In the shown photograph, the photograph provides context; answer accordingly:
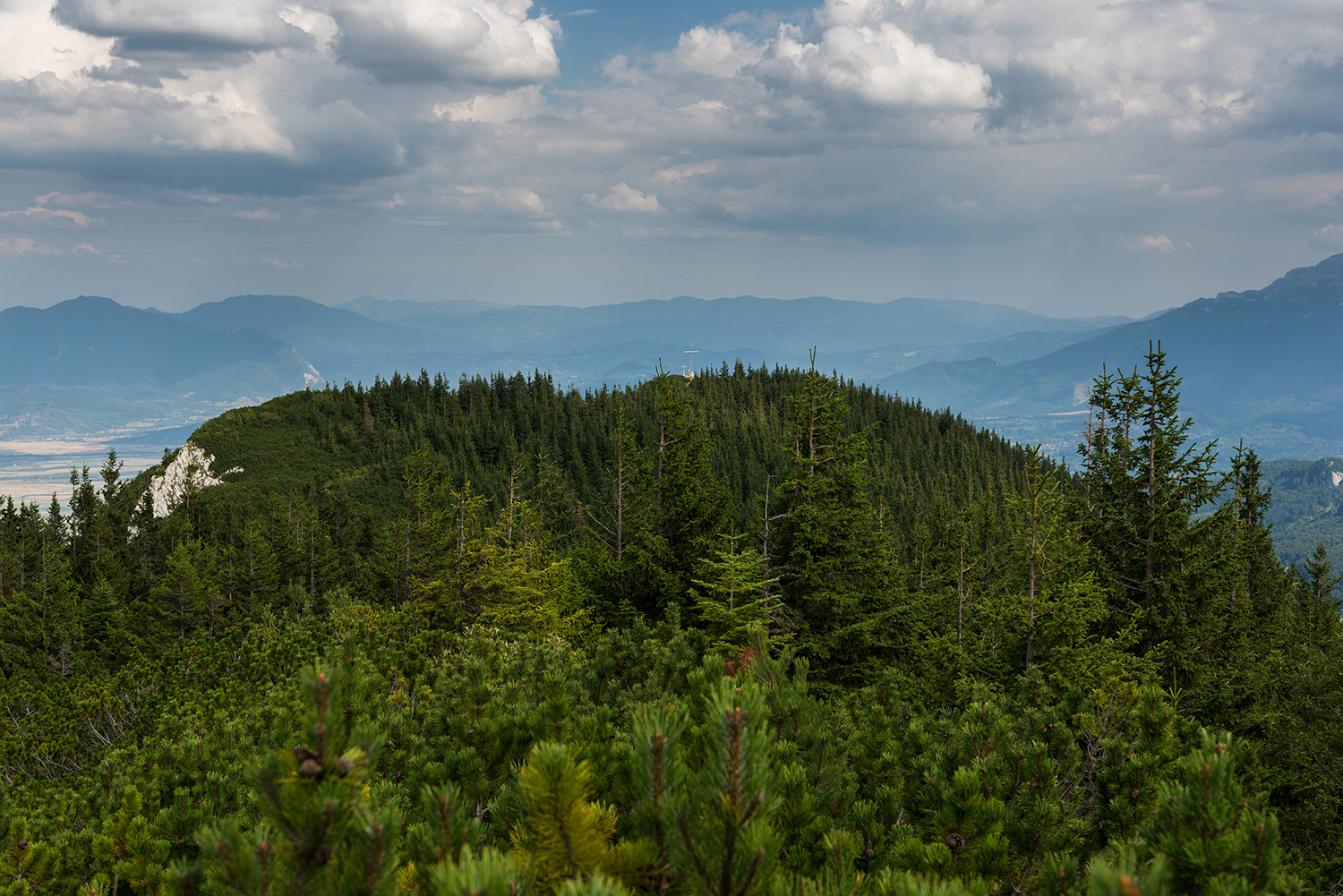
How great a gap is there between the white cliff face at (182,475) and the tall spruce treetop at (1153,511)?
11979 cm

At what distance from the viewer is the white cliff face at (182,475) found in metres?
112

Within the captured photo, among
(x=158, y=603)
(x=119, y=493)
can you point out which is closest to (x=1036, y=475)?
(x=158, y=603)

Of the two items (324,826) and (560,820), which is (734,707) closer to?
(560,820)

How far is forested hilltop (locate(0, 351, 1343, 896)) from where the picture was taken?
2.98 meters

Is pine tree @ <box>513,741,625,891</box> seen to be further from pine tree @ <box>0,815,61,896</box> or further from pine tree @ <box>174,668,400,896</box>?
pine tree @ <box>0,815,61,896</box>

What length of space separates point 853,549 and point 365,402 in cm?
14462

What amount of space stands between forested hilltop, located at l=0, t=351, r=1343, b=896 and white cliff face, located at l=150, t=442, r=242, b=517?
236ft

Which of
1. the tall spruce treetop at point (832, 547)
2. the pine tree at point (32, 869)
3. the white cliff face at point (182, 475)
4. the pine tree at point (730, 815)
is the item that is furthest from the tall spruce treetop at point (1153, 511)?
the white cliff face at point (182, 475)

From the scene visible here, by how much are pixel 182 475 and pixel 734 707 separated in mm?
133274

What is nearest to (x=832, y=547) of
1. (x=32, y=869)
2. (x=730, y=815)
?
(x=32, y=869)

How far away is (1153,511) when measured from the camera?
18594mm

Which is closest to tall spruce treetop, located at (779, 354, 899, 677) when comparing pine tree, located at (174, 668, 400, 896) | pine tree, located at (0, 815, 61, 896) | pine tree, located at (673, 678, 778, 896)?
pine tree, located at (0, 815, 61, 896)

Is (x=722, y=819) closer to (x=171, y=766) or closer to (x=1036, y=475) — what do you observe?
(x=171, y=766)

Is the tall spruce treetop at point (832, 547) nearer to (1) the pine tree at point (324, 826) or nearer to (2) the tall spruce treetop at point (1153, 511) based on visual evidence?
(2) the tall spruce treetop at point (1153, 511)
